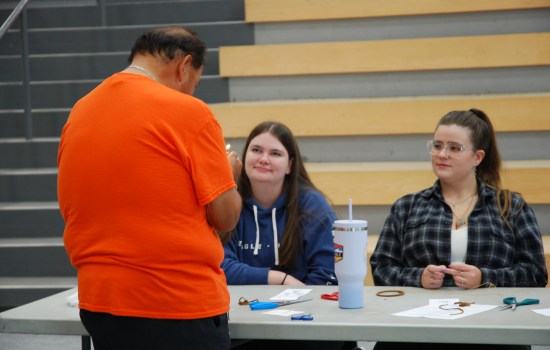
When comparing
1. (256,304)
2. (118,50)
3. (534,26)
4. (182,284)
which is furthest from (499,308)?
(118,50)

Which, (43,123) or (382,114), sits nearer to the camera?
(382,114)

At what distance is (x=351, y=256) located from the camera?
4.58 ft

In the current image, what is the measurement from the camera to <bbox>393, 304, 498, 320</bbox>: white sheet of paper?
134 centimetres

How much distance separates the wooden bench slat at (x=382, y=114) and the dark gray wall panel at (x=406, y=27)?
55 centimetres

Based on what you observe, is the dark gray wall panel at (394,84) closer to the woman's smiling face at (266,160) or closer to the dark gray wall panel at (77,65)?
the dark gray wall panel at (77,65)

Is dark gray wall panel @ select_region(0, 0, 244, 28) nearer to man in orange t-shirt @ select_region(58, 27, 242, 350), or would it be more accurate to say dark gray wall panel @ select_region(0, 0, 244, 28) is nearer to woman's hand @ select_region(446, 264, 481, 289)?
woman's hand @ select_region(446, 264, 481, 289)

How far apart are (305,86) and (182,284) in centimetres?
300

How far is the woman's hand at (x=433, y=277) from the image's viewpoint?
1650 mm

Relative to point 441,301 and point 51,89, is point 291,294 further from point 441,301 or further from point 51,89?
point 51,89

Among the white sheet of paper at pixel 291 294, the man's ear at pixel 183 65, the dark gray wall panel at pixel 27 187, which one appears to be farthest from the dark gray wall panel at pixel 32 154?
the man's ear at pixel 183 65

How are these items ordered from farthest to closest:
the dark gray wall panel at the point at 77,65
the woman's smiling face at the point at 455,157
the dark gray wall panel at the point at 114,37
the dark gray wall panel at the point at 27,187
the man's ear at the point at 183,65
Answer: the dark gray wall panel at the point at 114,37 → the dark gray wall panel at the point at 77,65 → the dark gray wall panel at the point at 27,187 → the woman's smiling face at the point at 455,157 → the man's ear at the point at 183,65

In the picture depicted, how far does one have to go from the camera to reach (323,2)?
4.06 m

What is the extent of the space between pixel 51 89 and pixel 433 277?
125 inches

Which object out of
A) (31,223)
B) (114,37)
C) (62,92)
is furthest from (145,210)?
(114,37)
